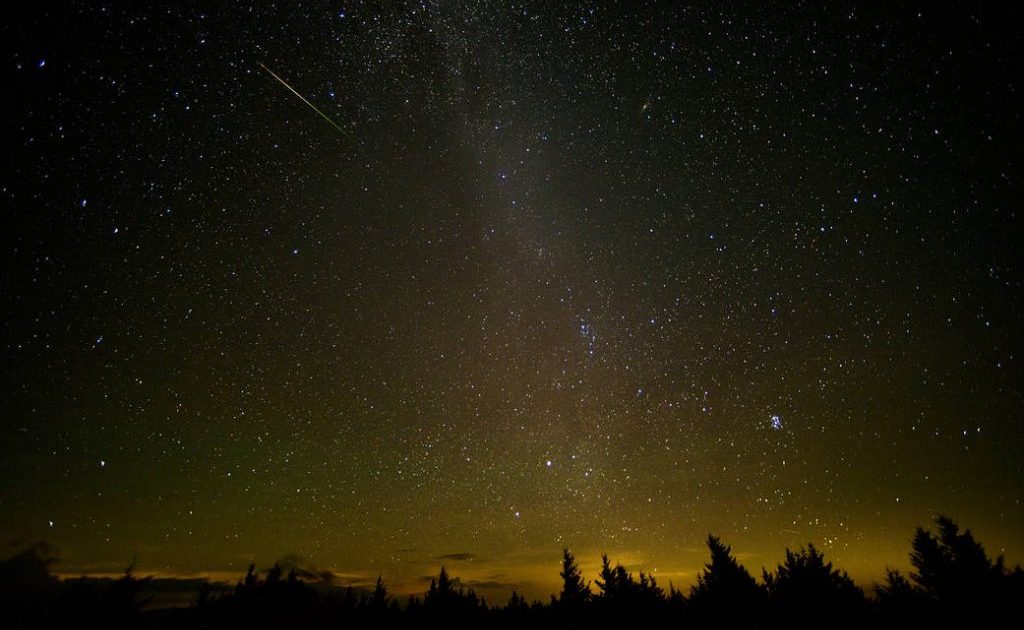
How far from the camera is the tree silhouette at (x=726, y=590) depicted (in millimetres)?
18656

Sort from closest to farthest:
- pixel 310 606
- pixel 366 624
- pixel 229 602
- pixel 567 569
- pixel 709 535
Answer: pixel 709 535, pixel 567 569, pixel 366 624, pixel 229 602, pixel 310 606

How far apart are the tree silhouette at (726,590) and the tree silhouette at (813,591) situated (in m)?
0.96

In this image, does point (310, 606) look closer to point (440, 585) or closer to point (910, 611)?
point (440, 585)

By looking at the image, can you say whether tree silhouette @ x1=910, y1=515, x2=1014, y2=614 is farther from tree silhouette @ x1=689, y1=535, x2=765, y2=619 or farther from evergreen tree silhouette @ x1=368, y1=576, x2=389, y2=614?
evergreen tree silhouette @ x1=368, y1=576, x2=389, y2=614

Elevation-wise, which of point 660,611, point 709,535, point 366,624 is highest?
point 709,535

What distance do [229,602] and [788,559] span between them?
41.5 metres

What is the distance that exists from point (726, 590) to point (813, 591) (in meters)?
3.48

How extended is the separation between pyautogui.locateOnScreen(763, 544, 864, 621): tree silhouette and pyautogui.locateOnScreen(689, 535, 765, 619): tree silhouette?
0.96 m

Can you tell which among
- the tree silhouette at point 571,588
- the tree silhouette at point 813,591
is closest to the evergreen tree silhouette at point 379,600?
the tree silhouette at point 571,588

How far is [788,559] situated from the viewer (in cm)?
1894

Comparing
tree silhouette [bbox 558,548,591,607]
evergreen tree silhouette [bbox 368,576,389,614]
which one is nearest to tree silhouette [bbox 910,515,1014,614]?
tree silhouette [bbox 558,548,591,607]

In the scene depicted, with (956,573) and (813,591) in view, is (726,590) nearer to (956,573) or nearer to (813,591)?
(813,591)

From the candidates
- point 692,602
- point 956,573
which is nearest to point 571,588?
point 692,602

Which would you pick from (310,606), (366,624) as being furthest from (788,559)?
(310,606)
